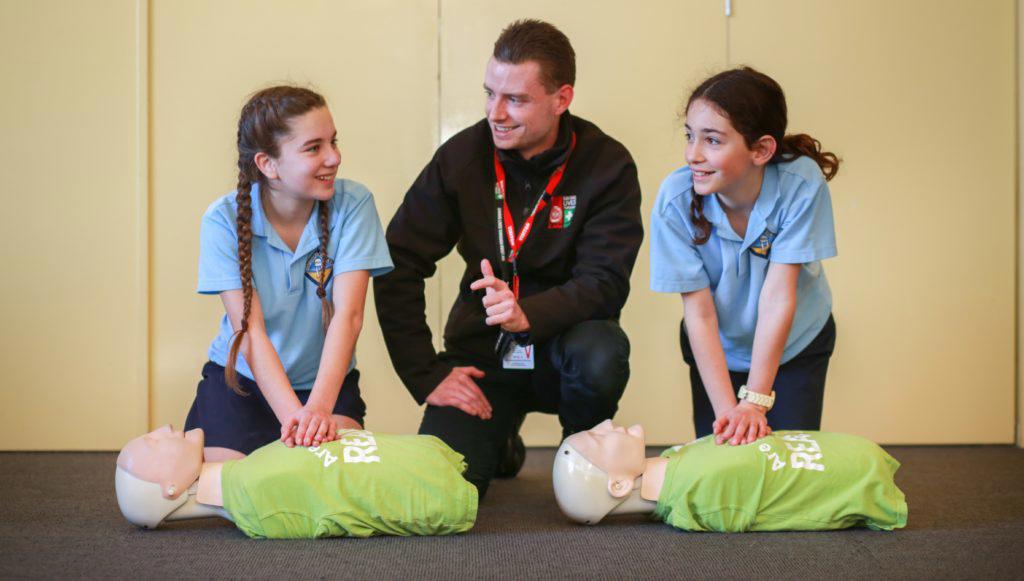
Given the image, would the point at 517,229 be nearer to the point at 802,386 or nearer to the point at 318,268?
the point at 318,268

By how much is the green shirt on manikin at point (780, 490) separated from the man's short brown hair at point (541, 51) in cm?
90

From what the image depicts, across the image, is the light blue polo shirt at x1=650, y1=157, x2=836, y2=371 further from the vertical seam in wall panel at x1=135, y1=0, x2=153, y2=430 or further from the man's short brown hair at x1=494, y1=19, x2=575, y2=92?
the vertical seam in wall panel at x1=135, y1=0, x2=153, y2=430

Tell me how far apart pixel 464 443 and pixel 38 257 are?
163 centimetres

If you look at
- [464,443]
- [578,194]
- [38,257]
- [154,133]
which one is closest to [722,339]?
[578,194]

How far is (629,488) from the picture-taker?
182 centimetres

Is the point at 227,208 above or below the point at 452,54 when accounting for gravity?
below

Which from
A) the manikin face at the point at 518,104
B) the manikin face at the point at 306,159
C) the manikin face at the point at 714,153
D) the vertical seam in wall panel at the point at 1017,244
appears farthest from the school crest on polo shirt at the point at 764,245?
the vertical seam in wall panel at the point at 1017,244

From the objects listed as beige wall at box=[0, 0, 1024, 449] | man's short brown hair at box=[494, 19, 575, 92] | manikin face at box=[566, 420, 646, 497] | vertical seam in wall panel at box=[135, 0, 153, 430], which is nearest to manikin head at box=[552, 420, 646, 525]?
manikin face at box=[566, 420, 646, 497]

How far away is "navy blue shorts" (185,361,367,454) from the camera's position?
2.12m

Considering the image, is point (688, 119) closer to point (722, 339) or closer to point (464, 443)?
point (722, 339)

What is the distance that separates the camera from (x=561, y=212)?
2266 millimetres

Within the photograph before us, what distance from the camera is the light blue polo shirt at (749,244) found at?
202cm

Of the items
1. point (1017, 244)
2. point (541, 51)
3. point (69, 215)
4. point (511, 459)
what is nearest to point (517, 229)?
point (541, 51)

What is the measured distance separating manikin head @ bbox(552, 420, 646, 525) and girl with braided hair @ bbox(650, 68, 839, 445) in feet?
0.67
